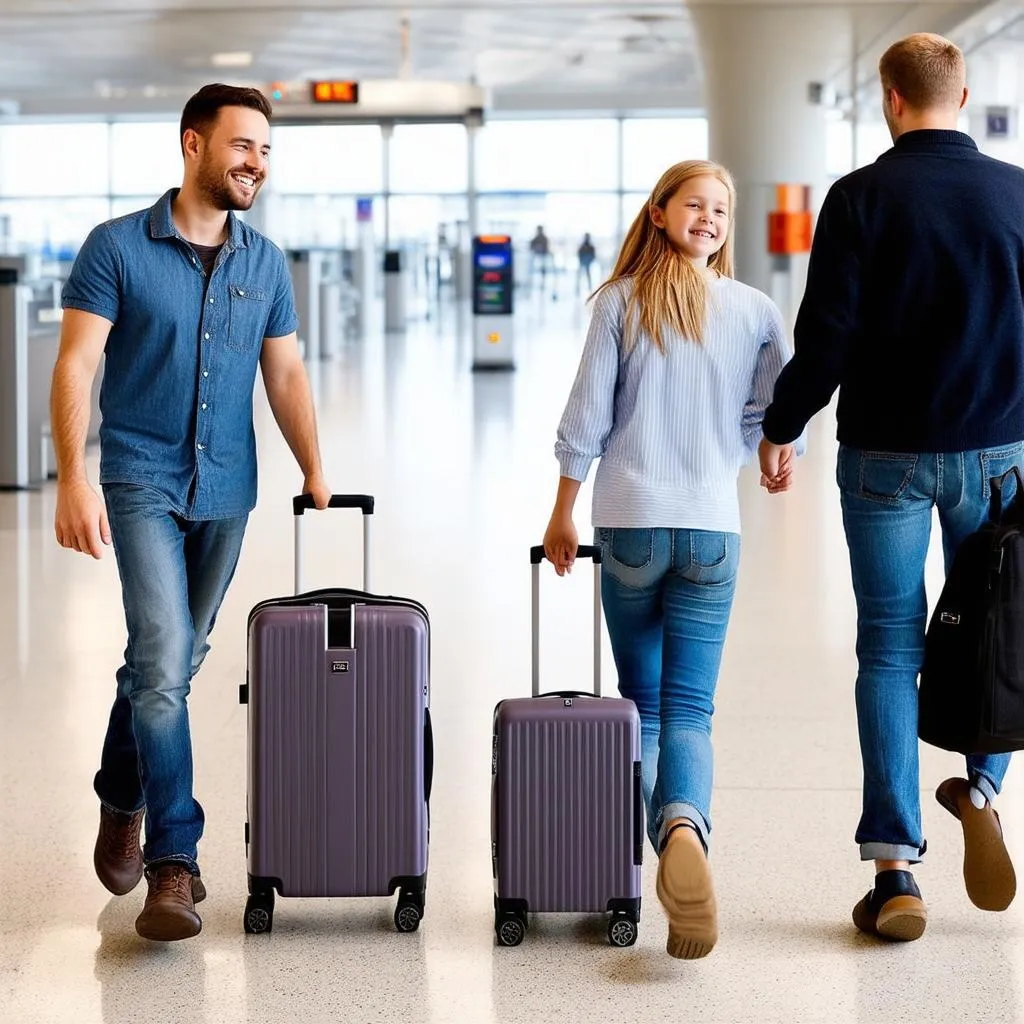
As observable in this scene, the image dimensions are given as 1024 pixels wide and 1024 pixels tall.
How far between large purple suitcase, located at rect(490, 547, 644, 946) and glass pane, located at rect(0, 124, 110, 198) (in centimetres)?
3642

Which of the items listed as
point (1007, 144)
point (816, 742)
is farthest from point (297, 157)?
point (816, 742)

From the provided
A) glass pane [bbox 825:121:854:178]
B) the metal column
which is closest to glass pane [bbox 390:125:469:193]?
glass pane [bbox 825:121:854:178]

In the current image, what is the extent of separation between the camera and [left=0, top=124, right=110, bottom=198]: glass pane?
37375mm

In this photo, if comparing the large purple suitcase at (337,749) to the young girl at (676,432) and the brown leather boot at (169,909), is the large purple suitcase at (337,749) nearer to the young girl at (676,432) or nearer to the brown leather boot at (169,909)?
the brown leather boot at (169,909)

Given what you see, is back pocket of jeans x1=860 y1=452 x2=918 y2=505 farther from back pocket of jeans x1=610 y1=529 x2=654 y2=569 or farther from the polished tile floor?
the polished tile floor

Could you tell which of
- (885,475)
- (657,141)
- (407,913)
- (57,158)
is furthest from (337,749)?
(57,158)

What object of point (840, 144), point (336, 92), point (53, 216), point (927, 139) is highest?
point (53, 216)

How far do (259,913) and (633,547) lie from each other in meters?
0.97

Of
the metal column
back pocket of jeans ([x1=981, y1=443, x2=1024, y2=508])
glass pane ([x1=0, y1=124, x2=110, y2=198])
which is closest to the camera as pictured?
back pocket of jeans ([x1=981, y1=443, x2=1024, y2=508])

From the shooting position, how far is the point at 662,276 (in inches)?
118

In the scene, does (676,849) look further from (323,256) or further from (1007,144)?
(323,256)

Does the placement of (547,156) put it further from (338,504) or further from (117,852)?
(117,852)

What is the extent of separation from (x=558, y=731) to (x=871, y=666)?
1.97 feet

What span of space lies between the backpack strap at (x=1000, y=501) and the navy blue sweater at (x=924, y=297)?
0.07 metres
